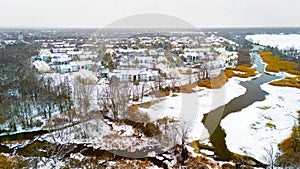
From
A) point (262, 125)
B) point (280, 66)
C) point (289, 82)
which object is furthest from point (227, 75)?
point (262, 125)

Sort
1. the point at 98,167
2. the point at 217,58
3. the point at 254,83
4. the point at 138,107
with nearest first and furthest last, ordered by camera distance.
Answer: the point at 98,167
the point at 138,107
the point at 254,83
the point at 217,58

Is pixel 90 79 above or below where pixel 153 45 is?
below

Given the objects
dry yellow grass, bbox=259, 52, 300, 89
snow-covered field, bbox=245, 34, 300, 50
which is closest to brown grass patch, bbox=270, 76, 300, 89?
dry yellow grass, bbox=259, 52, 300, 89

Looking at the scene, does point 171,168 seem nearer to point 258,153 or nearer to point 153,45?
point 258,153

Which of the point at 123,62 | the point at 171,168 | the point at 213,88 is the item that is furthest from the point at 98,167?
the point at 123,62

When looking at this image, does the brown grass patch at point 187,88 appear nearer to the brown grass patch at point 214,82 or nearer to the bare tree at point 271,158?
the brown grass patch at point 214,82

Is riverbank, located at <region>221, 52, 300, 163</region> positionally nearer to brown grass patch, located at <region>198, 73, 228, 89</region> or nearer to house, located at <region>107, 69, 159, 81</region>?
brown grass patch, located at <region>198, 73, 228, 89</region>

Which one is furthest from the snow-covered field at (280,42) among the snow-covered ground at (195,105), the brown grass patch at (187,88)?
the brown grass patch at (187,88)
